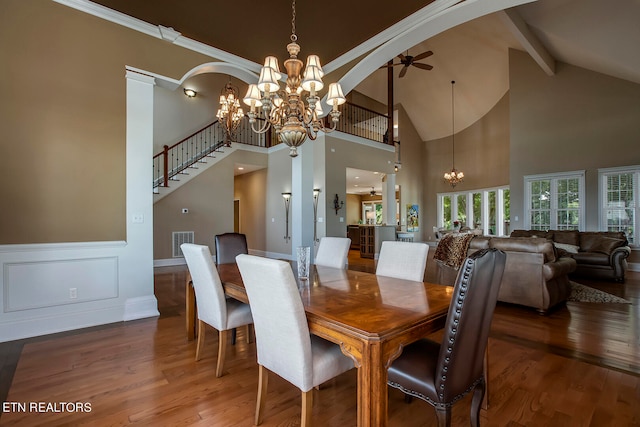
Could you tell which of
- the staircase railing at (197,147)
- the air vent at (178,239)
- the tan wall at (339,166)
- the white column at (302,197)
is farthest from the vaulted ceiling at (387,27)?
the air vent at (178,239)

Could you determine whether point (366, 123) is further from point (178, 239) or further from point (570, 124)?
point (178, 239)

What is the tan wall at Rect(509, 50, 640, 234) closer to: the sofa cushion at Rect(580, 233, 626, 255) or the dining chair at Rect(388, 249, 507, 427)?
the sofa cushion at Rect(580, 233, 626, 255)

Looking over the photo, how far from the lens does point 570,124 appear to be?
23.1 ft

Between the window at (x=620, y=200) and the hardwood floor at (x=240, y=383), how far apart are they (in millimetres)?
4648

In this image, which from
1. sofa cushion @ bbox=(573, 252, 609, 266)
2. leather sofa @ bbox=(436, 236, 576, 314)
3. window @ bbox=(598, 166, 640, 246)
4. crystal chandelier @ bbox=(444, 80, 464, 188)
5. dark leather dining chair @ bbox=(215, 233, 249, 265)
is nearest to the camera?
dark leather dining chair @ bbox=(215, 233, 249, 265)

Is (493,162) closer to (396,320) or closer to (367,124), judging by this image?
(367,124)

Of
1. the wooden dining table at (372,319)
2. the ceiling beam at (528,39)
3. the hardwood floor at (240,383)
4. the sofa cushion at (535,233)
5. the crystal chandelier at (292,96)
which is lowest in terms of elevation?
the hardwood floor at (240,383)

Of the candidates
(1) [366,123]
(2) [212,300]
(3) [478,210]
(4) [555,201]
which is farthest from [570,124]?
(2) [212,300]

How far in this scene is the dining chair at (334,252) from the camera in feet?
9.22

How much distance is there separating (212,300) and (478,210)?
1068cm

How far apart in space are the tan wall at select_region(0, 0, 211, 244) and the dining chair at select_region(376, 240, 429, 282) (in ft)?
9.51

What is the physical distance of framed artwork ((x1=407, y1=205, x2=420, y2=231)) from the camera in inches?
463

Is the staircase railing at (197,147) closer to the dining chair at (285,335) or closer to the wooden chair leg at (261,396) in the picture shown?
the dining chair at (285,335)

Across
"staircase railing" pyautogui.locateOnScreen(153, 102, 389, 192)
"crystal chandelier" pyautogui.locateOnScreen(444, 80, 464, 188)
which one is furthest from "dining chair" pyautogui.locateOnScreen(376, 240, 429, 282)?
"crystal chandelier" pyautogui.locateOnScreen(444, 80, 464, 188)
